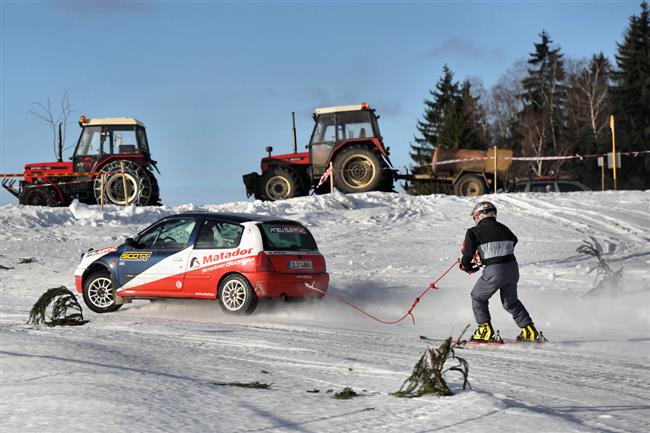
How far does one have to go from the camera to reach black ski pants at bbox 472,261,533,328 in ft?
29.3

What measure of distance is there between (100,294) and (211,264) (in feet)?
6.52

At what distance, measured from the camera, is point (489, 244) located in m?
9.01

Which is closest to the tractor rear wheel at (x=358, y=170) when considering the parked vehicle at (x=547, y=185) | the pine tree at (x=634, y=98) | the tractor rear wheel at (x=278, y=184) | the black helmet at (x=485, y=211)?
the tractor rear wheel at (x=278, y=184)

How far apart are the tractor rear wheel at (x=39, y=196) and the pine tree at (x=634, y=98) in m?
38.9

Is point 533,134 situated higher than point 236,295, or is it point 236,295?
point 533,134

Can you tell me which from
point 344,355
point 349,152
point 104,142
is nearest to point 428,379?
point 344,355

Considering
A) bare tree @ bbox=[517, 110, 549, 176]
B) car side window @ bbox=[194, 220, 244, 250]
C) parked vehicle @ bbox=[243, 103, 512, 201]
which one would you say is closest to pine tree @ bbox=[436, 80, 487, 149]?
bare tree @ bbox=[517, 110, 549, 176]

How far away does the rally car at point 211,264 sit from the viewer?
35.1 feet

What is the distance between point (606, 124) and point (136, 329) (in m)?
53.3

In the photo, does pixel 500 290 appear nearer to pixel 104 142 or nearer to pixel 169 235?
pixel 169 235

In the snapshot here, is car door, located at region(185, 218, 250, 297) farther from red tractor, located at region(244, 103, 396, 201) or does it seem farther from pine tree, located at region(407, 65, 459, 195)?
pine tree, located at region(407, 65, 459, 195)

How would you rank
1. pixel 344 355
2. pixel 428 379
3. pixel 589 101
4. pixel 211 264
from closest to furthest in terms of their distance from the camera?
pixel 428 379, pixel 344 355, pixel 211 264, pixel 589 101

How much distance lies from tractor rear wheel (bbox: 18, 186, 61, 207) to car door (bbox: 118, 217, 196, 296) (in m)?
14.4

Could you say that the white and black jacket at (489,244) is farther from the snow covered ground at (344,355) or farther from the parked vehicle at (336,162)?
the parked vehicle at (336,162)
